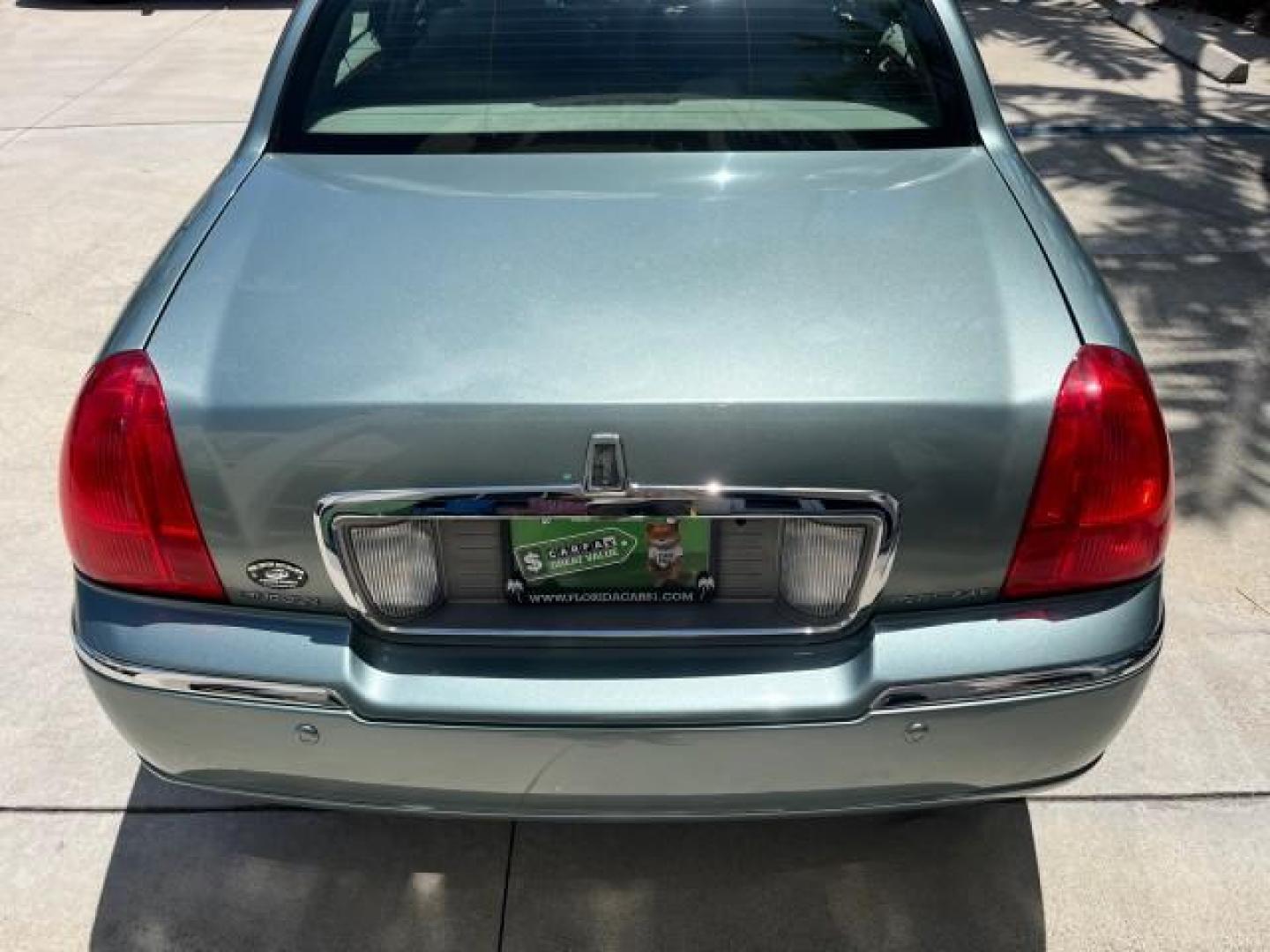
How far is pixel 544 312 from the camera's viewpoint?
1983 millimetres

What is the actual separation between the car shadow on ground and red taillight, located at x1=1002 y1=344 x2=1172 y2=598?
2.66 feet

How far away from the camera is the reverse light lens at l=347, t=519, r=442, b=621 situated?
6.16ft

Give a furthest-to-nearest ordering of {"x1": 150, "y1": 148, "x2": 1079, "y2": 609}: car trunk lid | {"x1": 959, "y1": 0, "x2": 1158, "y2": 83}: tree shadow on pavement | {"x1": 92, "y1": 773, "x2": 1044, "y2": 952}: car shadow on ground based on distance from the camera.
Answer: {"x1": 959, "y1": 0, "x2": 1158, "y2": 83}: tree shadow on pavement → {"x1": 92, "y1": 773, "x2": 1044, "y2": 952}: car shadow on ground → {"x1": 150, "y1": 148, "x2": 1079, "y2": 609}: car trunk lid

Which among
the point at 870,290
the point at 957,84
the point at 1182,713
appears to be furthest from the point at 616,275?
the point at 1182,713

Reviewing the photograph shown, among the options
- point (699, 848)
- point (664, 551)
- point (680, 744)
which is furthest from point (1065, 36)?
point (680, 744)

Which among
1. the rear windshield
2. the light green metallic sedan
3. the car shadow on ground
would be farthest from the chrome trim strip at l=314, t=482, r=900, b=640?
the rear windshield

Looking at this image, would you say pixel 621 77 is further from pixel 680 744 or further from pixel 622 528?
pixel 680 744

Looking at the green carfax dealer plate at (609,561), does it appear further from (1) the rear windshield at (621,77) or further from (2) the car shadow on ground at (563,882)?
(1) the rear windshield at (621,77)

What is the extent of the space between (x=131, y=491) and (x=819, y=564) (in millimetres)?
1048

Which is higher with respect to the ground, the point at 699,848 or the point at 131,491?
the point at 131,491

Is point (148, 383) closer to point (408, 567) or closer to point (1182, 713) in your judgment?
point (408, 567)

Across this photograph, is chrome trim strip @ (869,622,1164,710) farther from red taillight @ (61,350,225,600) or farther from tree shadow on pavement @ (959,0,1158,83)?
tree shadow on pavement @ (959,0,1158,83)

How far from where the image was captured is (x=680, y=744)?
1.89m

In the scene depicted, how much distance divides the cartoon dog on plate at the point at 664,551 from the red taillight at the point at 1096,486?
0.50 meters
